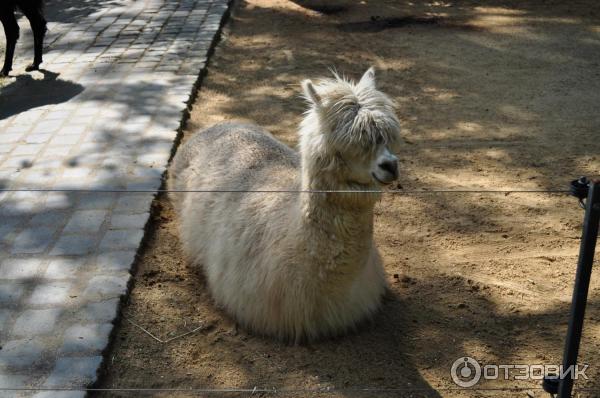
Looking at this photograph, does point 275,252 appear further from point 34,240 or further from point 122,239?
point 34,240

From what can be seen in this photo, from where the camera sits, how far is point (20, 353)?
3516 mm

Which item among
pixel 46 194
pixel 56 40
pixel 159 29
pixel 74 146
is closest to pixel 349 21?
pixel 159 29

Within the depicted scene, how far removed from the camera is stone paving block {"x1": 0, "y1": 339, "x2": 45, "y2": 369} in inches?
135

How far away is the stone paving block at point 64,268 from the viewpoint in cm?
423

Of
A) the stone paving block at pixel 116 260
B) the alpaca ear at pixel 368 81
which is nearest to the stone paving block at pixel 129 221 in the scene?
the stone paving block at pixel 116 260

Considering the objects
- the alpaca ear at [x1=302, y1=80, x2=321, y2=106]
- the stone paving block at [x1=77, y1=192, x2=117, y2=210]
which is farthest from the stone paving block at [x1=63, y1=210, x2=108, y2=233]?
the alpaca ear at [x1=302, y1=80, x2=321, y2=106]

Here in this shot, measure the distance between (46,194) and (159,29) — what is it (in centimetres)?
559

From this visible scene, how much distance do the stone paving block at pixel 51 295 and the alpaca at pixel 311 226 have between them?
2.74 ft

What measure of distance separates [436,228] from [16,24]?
239 inches

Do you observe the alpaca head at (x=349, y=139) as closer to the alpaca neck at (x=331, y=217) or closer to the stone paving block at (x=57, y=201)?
the alpaca neck at (x=331, y=217)

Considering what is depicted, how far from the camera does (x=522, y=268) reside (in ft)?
14.3

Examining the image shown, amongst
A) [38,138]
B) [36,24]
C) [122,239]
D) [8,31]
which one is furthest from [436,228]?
[8,31]

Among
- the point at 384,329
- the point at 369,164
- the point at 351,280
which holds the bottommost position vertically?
the point at 384,329

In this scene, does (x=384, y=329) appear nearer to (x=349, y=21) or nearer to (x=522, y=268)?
(x=522, y=268)
